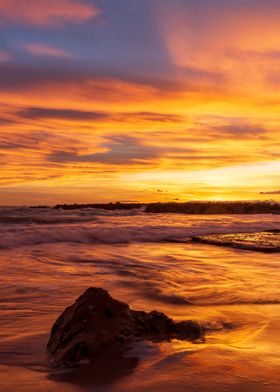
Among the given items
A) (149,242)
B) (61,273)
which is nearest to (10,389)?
(61,273)

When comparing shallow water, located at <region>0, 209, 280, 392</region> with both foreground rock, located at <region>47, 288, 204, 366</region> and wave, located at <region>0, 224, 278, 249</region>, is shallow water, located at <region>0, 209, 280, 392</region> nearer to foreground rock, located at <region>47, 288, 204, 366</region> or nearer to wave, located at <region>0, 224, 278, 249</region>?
foreground rock, located at <region>47, 288, 204, 366</region>

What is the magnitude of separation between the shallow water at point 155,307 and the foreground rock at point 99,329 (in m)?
0.11

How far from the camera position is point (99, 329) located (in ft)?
9.91

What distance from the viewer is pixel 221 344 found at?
3.17m

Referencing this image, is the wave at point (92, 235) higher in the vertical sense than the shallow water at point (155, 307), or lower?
higher

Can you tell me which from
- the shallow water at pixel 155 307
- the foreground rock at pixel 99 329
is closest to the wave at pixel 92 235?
the shallow water at pixel 155 307

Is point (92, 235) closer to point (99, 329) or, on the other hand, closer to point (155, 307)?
point (155, 307)

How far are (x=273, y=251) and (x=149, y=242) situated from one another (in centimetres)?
350

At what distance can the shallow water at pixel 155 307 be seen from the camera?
2.59 meters

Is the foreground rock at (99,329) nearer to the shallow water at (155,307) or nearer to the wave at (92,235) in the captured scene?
the shallow water at (155,307)

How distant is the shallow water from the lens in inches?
102

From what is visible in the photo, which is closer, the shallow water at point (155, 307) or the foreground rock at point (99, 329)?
the shallow water at point (155, 307)

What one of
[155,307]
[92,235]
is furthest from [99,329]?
[92,235]

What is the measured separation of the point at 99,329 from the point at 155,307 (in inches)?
59.6
